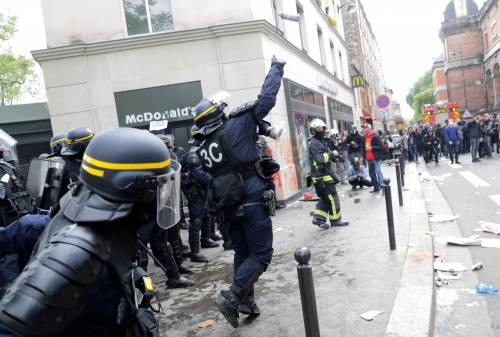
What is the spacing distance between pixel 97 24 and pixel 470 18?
47973mm

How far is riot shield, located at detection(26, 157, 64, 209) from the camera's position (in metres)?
4.16

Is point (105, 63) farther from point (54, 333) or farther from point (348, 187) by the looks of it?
point (54, 333)

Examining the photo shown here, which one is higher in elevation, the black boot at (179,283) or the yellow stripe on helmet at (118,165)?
the yellow stripe on helmet at (118,165)

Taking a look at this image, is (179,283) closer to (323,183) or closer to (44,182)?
(44,182)

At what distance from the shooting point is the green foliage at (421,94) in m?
92.5

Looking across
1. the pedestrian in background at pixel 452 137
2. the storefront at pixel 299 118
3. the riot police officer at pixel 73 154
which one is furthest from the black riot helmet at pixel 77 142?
the pedestrian in background at pixel 452 137

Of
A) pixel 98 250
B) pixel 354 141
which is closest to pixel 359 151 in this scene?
pixel 354 141

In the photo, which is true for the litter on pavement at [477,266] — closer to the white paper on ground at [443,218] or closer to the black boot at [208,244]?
the white paper on ground at [443,218]

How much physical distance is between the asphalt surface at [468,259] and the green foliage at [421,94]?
8647cm

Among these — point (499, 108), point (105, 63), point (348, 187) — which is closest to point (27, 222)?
point (105, 63)

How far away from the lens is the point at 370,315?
3.51m

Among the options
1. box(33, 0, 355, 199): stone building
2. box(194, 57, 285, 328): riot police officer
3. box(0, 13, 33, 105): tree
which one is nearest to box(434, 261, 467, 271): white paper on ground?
box(194, 57, 285, 328): riot police officer

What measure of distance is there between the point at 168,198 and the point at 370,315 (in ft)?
A: 7.80

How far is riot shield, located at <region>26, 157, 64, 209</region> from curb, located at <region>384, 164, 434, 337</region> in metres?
3.30
